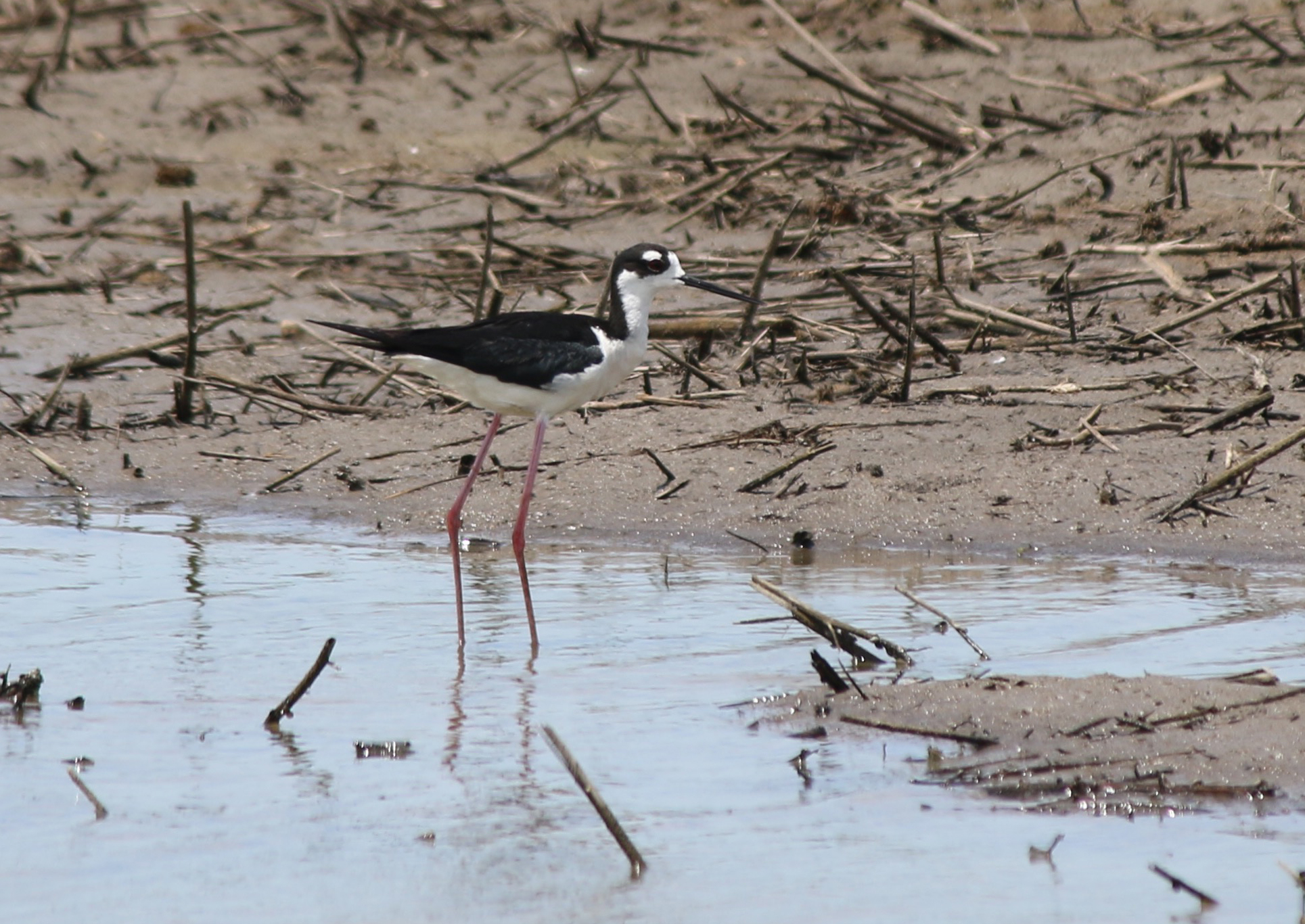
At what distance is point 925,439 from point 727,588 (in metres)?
1.53

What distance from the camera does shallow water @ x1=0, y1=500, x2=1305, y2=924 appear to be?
12.0 feet

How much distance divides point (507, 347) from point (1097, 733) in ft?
8.87

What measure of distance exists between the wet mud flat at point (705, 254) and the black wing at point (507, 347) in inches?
38.4

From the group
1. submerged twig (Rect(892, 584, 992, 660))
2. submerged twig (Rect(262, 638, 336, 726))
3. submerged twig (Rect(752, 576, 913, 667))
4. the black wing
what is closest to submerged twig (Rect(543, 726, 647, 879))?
submerged twig (Rect(262, 638, 336, 726))

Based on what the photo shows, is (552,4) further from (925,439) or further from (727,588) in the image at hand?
(727,588)

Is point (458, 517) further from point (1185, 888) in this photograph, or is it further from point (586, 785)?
point (1185, 888)

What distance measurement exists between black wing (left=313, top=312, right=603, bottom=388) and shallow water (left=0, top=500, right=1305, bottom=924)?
2.55ft

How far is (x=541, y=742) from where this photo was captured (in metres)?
4.72

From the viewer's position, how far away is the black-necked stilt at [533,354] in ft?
20.4

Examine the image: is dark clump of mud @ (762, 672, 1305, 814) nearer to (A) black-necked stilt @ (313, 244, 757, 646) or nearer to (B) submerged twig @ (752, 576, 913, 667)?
(B) submerged twig @ (752, 576, 913, 667)

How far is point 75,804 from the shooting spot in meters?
4.21

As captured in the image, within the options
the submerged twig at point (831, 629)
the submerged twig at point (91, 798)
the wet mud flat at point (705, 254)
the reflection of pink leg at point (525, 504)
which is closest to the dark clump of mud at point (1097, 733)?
the submerged twig at point (831, 629)

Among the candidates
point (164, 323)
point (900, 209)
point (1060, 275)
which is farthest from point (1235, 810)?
point (164, 323)

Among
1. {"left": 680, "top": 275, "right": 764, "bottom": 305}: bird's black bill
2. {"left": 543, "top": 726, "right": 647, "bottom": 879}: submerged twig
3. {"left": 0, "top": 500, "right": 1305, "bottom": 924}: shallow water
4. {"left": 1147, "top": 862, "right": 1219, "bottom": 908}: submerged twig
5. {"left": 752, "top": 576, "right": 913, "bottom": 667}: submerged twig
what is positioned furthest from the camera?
{"left": 680, "top": 275, "right": 764, "bottom": 305}: bird's black bill
